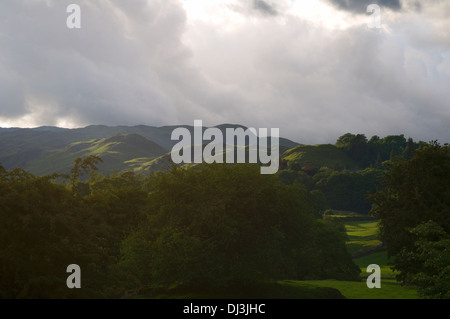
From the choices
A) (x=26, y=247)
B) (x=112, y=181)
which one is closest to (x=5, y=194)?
(x=26, y=247)

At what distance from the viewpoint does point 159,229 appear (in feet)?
141

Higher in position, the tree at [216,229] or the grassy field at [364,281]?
the tree at [216,229]

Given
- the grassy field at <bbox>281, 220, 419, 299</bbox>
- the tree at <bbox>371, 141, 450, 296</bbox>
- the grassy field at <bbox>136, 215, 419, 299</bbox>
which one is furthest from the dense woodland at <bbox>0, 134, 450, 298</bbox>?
the grassy field at <bbox>281, 220, 419, 299</bbox>

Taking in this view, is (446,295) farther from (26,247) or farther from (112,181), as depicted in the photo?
(112,181)

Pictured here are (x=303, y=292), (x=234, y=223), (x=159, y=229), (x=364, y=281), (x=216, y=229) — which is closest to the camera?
(x=234, y=223)

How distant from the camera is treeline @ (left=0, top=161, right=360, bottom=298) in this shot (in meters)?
23.8

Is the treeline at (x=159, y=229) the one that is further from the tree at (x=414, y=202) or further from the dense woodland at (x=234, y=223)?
the tree at (x=414, y=202)

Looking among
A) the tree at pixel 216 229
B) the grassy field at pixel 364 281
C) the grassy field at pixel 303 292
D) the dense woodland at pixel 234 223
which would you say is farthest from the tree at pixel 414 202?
the tree at pixel 216 229

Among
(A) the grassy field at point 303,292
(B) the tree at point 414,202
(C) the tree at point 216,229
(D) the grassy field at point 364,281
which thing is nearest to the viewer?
(C) the tree at point 216,229

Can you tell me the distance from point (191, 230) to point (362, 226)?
128 metres

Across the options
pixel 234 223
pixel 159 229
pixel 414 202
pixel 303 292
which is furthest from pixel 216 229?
pixel 414 202

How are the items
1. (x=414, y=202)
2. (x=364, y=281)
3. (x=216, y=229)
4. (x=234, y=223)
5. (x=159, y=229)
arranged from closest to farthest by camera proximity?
1. (x=234, y=223)
2. (x=216, y=229)
3. (x=414, y=202)
4. (x=159, y=229)
5. (x=364, y=281)

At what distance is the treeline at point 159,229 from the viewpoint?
2383 centimetres

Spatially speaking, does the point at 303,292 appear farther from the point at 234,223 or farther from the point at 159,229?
the point at 159,229
